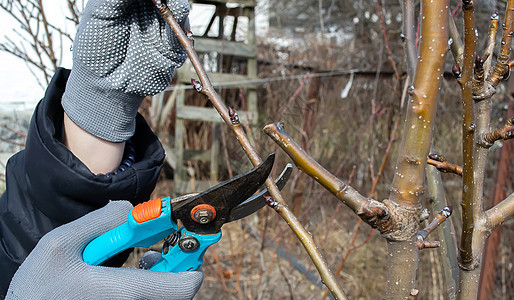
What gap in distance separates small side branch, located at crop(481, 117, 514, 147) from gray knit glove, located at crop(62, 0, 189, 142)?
741 mm

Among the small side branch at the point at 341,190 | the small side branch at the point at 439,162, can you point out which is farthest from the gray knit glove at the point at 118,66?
the small side branch at the point at 439,162

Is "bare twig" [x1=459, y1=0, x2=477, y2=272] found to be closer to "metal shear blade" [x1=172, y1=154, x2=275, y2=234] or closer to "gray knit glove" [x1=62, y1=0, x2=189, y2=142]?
"metal shear blade" [x1=172, y1=154, x2=275, y2=234]

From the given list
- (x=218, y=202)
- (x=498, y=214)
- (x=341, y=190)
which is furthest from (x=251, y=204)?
(x=498, y=214)

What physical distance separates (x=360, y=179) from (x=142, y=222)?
15.6 feet

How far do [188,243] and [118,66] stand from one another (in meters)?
0.49

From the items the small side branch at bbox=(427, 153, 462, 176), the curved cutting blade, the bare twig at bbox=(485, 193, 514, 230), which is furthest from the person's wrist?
the bare twig at bbox=(485, 193, 514, 230)

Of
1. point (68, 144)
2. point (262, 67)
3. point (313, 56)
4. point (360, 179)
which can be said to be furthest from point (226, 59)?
point (68, 144)

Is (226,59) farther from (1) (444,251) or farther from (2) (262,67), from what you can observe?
(1) (444,251)

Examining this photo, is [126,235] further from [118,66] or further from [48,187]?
[118,66]

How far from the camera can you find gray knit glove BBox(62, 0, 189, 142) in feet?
3.69

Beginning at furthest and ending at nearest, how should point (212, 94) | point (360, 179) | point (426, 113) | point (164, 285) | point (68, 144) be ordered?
point (360, 179)
point (68, 144)
point (164, 285)
point (212, 94)
point (426, 113)

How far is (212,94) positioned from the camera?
92 centimetres

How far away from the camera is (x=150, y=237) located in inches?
41.6

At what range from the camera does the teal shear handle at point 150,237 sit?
1.01 m
